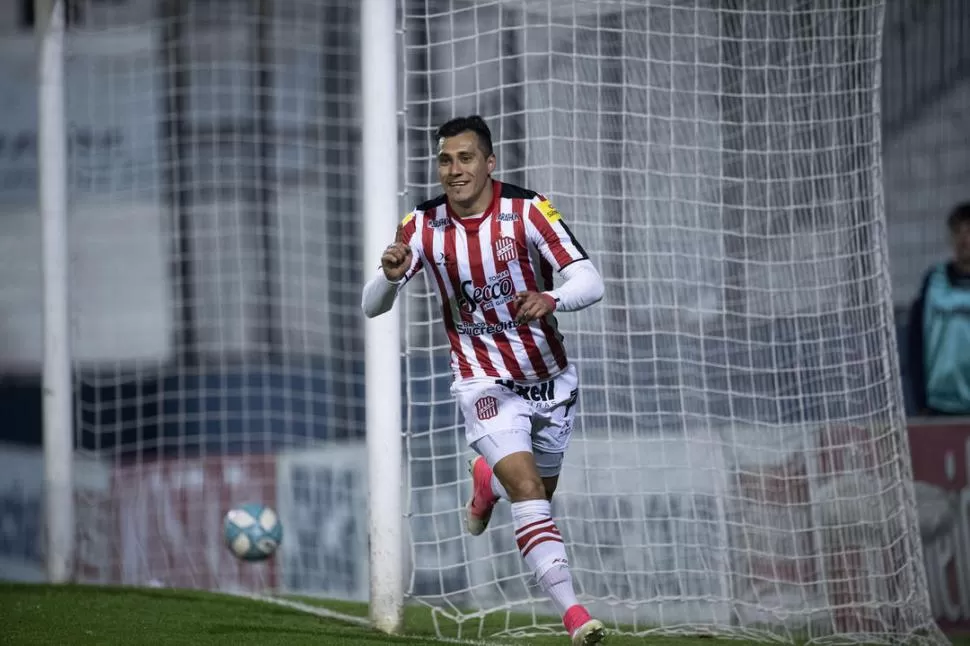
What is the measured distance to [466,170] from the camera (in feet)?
18.5

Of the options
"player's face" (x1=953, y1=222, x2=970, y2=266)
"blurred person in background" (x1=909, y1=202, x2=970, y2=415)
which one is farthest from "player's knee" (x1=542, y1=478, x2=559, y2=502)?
"player's face" (x1=953, y1=222, x2=970, y2=266)

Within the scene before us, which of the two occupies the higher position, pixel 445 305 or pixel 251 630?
pixel 445 305

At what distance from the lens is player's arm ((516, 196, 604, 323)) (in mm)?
5391

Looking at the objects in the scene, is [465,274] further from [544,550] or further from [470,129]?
[544,550]

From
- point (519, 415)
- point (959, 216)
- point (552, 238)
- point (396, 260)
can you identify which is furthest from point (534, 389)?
point (959, 216)

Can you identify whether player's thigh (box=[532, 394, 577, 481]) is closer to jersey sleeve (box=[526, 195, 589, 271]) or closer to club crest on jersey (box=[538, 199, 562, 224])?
jersey sleeve (box=[526, 195, 589, 271])

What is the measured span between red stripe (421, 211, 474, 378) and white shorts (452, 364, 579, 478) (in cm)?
6

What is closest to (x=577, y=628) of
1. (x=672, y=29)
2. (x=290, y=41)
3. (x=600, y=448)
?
(x=600, y=448)

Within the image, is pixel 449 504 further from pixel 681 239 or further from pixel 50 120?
pixel 50 120

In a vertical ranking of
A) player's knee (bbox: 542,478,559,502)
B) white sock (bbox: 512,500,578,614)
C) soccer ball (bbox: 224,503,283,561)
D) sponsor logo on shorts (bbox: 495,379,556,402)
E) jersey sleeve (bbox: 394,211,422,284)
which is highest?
jersey sleeve (bbox: 394,211,422,284)

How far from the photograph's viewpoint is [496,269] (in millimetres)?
5680

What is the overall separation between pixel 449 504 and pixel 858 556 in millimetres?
2869

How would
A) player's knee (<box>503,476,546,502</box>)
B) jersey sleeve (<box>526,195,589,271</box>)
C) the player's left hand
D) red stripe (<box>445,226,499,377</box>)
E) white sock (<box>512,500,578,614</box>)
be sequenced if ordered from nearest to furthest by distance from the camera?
the player's left hand
white sock (<box>512,500,578,614</box>)
player's knee (<box>503,476,546,502</box>)
jersey sleeve (<box>526,195,589,271</box>)
red stripe (<box>445,226,499,377</box>)

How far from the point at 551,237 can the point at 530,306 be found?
0.57m
